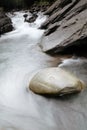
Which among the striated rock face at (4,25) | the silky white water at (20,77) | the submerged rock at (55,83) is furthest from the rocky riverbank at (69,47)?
the striated rock face at (4,25)

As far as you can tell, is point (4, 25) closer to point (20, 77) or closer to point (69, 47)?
point (69, 47)

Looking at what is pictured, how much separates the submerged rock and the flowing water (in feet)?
0.51

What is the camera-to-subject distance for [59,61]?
26.8 ft

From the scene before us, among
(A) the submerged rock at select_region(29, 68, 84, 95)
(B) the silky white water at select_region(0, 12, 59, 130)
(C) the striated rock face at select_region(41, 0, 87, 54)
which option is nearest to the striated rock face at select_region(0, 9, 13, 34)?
(B) the silky white water at select_region(0, 12, 59, 130)

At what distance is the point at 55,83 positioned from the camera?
600 centimetres

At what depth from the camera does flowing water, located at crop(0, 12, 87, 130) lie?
199 inches

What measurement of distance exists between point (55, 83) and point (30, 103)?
0.73 metres

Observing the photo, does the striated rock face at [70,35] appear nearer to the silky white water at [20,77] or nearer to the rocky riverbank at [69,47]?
the rocky riverbank at [69,47]

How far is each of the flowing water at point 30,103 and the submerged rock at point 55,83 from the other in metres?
0.16

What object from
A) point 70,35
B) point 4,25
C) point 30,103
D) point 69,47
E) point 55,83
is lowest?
point 30,103

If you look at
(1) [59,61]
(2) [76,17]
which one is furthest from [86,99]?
(2) [76,17]

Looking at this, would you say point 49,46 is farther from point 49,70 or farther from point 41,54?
point 49,70

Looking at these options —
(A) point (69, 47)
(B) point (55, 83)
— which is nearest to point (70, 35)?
(A) point (69, 47)

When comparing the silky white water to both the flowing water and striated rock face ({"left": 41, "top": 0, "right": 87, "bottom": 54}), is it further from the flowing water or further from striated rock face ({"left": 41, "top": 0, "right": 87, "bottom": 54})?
striated rock face ({"left": 41, "top": 0, "right": 87, "bottom": 54})
